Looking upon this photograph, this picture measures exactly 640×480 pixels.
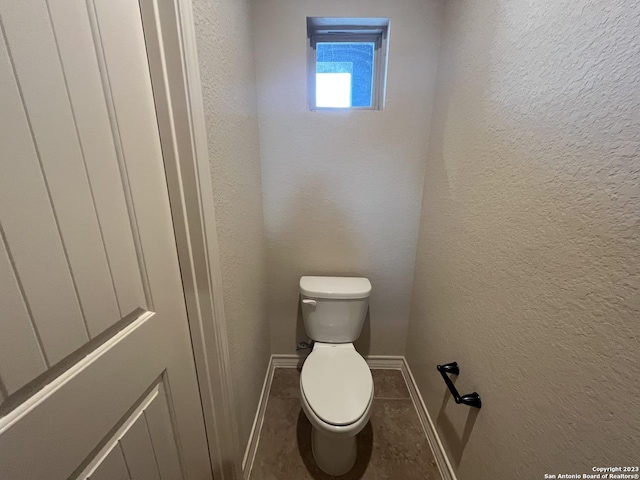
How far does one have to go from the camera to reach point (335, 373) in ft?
3.79

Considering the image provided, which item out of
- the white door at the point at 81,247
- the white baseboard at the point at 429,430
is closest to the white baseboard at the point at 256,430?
the white door at the point at 81,247

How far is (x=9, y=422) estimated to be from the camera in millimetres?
354

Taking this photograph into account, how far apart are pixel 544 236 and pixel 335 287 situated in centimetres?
93

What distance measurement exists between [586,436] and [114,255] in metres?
A: 1.05

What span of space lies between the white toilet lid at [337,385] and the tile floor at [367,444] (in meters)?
0.39

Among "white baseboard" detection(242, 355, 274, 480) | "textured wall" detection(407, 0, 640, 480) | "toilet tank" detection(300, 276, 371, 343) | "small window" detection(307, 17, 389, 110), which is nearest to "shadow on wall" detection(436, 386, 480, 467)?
"textured wall" detection(407, 0, 640, 480)

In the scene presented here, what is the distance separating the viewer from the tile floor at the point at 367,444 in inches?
43.6

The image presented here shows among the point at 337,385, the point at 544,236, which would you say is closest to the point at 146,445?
the point at 337,385

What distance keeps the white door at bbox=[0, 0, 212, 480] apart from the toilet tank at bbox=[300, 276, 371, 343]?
78 centimetres

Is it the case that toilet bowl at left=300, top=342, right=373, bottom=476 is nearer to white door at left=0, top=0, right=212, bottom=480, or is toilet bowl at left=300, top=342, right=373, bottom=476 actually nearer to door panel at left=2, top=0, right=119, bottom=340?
white door at left=0, top=0, right=212, bottom=480

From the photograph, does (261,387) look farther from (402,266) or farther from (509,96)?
(509,96)

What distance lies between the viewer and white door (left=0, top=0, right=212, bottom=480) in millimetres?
352

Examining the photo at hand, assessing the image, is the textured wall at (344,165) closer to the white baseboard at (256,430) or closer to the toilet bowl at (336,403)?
the white baseboard at (256,430)

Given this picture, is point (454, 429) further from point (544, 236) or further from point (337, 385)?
point (544, 236)
